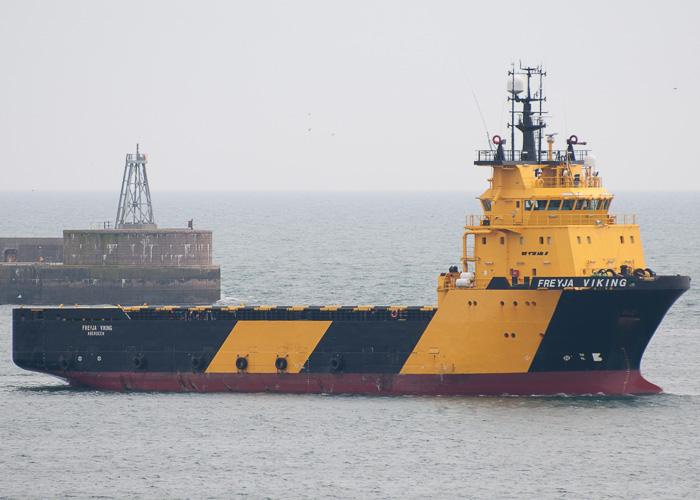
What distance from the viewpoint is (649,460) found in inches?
1312

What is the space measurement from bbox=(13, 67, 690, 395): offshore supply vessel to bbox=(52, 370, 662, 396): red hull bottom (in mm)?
47

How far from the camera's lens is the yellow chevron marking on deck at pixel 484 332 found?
39719 millimetres

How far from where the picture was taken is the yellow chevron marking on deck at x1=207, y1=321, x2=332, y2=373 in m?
42.6

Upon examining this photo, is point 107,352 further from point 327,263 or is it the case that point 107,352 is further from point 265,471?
point 327,263

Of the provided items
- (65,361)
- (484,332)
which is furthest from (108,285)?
(484,332)

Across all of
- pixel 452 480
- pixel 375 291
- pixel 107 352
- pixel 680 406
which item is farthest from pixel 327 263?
pixel 452 480

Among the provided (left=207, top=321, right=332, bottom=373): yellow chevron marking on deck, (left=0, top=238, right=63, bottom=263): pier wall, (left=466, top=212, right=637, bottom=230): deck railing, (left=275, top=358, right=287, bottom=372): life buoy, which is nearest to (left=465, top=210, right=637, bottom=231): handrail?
(left=466, top=212, right=637, bottom=230): deck railing

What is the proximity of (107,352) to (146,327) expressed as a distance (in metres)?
1.85

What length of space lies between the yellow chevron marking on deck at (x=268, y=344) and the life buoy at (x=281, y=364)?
0.45 feet

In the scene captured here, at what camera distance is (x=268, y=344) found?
141ft

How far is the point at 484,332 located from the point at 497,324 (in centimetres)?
55

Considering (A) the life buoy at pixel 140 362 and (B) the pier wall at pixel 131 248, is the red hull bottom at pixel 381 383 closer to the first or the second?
(A) the life buoy at pixel 140 362

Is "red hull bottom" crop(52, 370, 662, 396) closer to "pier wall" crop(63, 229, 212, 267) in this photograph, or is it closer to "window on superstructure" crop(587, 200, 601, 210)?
"window on superstructure" crop(587, 200, 601, 210)

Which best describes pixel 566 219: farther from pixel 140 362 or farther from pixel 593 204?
pixel 140 362
